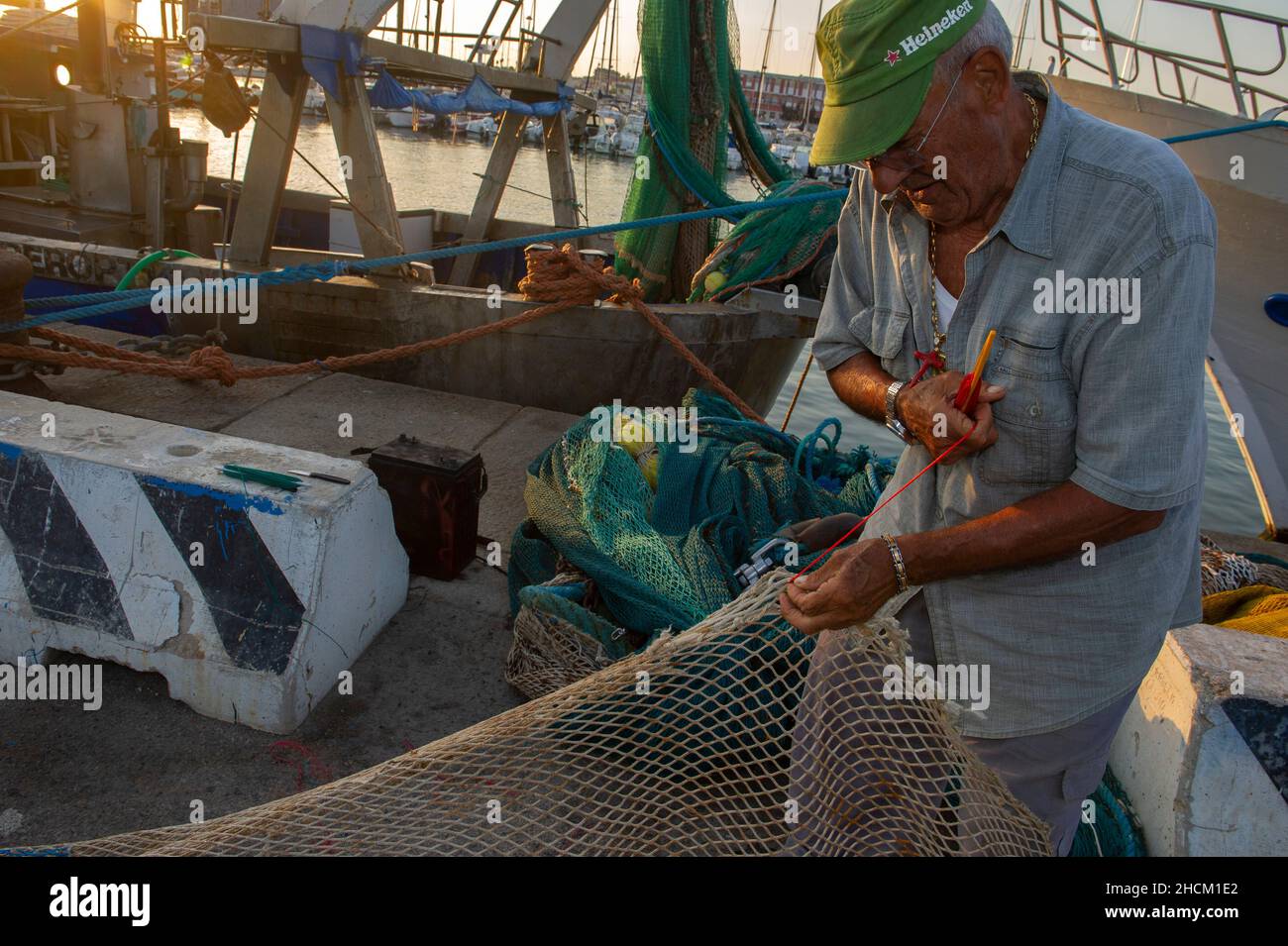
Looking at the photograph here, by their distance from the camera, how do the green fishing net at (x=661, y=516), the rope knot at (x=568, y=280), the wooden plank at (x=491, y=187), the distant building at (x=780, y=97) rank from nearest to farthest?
the green fishing net at (x=661, y=516) → the rope knot at (x=568, y=280) → the wooden plank at (x=491, y=187) → the distant building at (x=780, y=97)

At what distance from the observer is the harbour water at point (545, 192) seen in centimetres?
1166

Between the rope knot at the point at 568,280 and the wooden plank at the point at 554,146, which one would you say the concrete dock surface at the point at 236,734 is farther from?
the wooden plank at the point at 554,146

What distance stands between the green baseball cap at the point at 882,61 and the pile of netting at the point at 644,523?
1773 mm

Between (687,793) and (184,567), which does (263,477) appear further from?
(687,793)

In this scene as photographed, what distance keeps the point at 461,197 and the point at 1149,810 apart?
31.3 m

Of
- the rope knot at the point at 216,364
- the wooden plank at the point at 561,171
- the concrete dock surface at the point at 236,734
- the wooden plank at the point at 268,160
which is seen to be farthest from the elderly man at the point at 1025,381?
the wooden plank at the point at 561,171

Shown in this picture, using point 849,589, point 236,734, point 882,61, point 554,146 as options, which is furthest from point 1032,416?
point 554,146

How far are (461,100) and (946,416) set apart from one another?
271 inches

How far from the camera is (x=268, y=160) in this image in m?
7.14

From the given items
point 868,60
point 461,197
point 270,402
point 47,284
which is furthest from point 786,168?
point 461,197

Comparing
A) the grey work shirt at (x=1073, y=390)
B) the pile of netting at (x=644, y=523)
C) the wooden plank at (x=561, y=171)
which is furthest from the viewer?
the wooden plank at (x=561, y=171)

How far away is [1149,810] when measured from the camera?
2.79 meters

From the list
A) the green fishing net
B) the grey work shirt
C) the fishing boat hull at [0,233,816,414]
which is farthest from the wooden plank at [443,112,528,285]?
the grey work shirt
